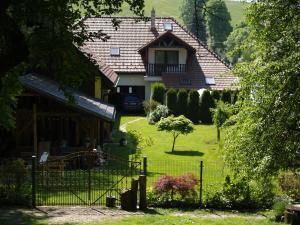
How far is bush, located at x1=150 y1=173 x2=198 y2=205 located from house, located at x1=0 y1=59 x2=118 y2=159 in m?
7.10

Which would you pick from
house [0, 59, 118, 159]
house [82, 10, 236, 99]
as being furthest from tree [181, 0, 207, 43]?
house [82, 10, 236, 99]

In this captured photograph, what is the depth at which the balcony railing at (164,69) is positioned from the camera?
4622cm

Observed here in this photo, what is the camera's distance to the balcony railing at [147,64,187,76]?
1820 inches

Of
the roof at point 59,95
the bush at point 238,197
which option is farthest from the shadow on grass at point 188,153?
the bush at point 238,197

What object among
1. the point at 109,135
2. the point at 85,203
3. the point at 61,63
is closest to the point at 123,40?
the point at 109,135

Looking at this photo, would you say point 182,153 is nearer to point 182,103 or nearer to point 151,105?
point 182,103

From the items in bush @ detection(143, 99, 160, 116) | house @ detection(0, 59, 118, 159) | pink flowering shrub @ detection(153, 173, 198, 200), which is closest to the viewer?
pink flowering shrub @ detection(153, 173, 198, 200)

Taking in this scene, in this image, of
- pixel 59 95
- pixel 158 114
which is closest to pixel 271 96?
pixel 59 95

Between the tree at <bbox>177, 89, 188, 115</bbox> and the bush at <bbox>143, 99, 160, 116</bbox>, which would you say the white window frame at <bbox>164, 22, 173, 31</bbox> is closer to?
the bush at <bbox>143, 99, 160, 116</bbox>

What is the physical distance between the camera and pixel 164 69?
152 feet

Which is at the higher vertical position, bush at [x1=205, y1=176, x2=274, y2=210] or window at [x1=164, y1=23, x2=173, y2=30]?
window at [x1=164, y1=23, x2=173, y2=30]

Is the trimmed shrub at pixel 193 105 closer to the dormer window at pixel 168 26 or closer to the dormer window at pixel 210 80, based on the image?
the dormer window at pixel 210 80

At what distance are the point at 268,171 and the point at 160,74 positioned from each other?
31.1 m

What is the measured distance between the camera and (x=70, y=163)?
24.1m
